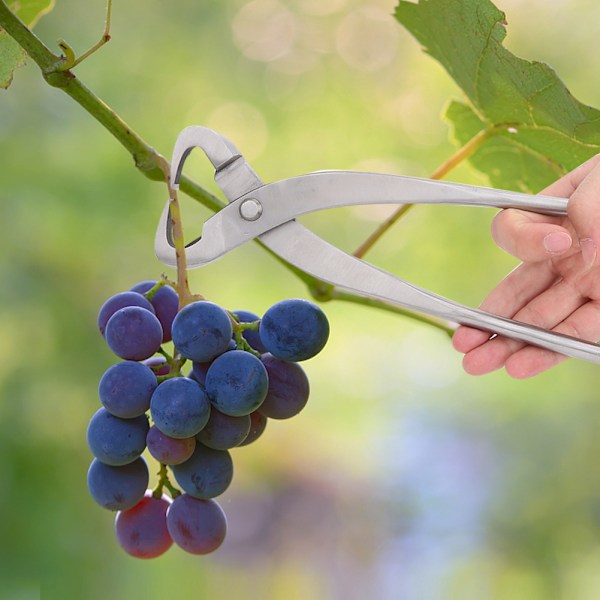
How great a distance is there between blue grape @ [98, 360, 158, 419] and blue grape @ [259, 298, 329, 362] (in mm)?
88

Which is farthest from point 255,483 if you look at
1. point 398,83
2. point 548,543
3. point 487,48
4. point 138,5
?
point 487,48

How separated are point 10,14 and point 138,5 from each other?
176 cm

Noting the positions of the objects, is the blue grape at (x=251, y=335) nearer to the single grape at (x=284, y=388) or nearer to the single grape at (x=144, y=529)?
the single grape at (x=284, y=388)

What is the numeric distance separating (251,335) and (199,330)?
0.28 feet

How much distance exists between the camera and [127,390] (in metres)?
0.55

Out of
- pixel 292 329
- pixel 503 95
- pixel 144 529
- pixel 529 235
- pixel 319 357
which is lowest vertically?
pixel 144 529

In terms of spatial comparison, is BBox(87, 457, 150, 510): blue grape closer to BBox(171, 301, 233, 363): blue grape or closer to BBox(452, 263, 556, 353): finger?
BBox(171, 301, 233, 363): blue grape

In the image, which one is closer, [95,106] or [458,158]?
[95,106]

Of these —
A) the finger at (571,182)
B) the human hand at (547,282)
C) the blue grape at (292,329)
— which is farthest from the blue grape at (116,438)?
the finger at (571,182)

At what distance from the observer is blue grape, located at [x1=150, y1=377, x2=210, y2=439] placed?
53 cm

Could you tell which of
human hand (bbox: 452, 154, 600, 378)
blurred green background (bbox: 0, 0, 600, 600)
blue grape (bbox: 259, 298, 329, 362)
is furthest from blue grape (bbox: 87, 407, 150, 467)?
blurred green background (bbox: 0, 0, 600, 600)

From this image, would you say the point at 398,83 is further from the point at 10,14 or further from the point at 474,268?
the point at 10,14

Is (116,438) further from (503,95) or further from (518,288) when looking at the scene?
(503,95)

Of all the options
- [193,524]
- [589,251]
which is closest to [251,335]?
[193,524]
